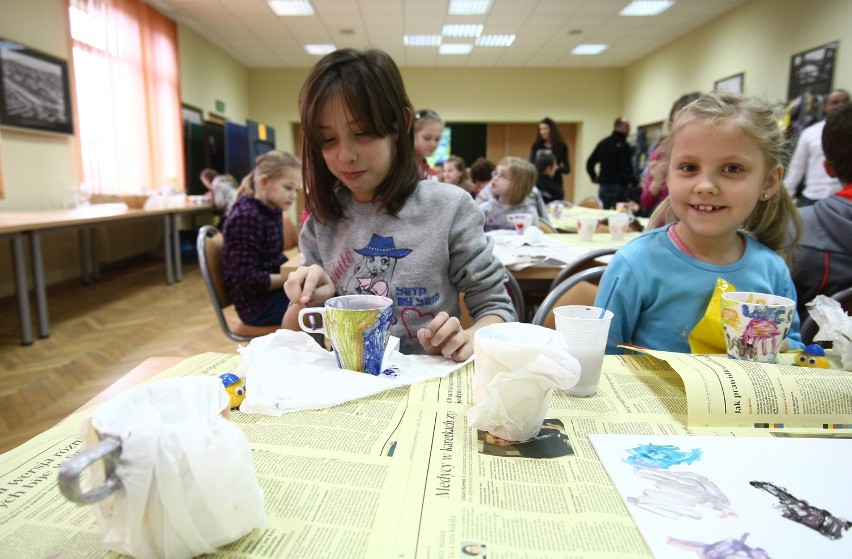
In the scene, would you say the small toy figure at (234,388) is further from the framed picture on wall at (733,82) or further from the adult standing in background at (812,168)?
the framed picture on wall at (733,82)

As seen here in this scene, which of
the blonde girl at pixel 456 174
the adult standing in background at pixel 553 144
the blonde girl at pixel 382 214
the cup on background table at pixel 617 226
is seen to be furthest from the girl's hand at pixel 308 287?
the adult standing in background at pixel 553 144

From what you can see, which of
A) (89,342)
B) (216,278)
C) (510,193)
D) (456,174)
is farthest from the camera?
(456,174)

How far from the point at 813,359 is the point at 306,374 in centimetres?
73

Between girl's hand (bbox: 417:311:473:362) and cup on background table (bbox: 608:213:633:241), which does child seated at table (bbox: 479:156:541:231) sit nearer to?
cup on background table (bbox: 608:213:633:241)

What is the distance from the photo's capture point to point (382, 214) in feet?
3.73

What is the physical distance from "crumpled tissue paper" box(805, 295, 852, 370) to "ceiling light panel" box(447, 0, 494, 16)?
6.33 meters

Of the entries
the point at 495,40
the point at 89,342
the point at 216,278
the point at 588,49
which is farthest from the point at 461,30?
the point at 216,278

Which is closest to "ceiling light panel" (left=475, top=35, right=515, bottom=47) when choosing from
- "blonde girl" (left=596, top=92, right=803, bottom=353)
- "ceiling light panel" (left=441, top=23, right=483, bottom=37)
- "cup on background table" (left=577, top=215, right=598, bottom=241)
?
"ceiling light panel" (left=441, top=23, right=483, bottom=37)

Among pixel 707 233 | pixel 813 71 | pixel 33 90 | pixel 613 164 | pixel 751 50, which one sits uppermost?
pixel 751 50

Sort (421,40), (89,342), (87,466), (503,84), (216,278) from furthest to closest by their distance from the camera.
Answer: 1. (503,84)
2. (421,40)
3. (89,342)
4. (216,278)
5. (87,466)

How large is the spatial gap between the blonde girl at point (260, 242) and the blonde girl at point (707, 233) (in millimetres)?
1328

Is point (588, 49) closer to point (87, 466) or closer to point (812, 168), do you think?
point (812, 168)

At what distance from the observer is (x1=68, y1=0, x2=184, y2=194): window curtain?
507 cm

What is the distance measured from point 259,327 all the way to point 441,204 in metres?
1.09
